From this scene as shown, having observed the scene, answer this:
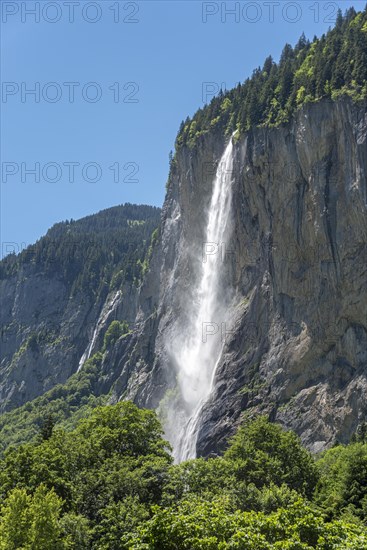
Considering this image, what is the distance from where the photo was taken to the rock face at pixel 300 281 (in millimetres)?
69562

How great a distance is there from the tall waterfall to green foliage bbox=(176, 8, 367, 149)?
7.03 meters

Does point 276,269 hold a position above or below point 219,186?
below

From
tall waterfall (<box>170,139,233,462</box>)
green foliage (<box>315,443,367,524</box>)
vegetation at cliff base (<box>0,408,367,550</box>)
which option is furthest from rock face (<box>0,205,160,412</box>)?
vegetation at cliff base (<box>0,408,367,550</box>)

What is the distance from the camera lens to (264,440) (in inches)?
1663

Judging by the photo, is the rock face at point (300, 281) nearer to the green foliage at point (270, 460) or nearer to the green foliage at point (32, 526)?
the green foliage at point (270, 460)

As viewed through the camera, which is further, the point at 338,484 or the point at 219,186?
A: the point at 219,186

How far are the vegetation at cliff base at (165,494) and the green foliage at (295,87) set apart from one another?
45988mm

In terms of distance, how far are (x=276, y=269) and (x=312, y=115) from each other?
1762 cm

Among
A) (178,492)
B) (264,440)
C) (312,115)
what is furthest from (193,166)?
(178,492)

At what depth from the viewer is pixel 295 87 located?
87375 mm

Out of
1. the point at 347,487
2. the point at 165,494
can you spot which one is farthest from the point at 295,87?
the point at 165,494

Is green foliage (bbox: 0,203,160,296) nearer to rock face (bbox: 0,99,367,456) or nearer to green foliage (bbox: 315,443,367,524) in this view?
rock face (bbox: 0,99,367,456)

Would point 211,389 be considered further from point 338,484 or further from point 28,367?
point 28,367

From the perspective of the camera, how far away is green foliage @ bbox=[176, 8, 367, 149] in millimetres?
80125
